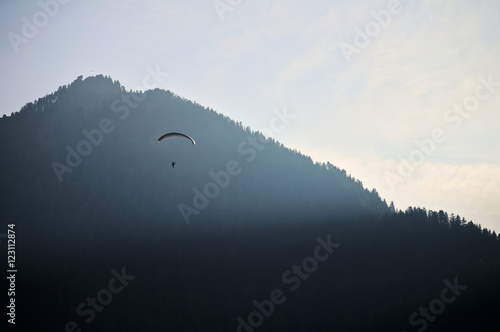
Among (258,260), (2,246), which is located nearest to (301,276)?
(258,260)

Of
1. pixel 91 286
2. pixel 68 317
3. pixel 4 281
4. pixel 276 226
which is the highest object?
pixel 276 226

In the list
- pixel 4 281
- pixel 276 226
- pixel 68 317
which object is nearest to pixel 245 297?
pixel 276 226

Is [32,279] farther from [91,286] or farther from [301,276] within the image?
[301,276]

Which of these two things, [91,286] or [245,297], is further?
[245,297]

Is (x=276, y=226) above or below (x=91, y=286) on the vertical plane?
above

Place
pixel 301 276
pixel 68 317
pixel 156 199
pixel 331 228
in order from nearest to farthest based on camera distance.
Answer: pixel 68 317 → pixel 301 276 → pixel 331 228 → pixel 156 199

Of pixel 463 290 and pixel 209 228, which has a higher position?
pixel 209 228

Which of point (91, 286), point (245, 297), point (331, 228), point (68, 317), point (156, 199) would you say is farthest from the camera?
point (156, 199)

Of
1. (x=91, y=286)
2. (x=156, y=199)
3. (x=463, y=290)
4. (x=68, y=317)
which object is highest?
(x=156, y=199)

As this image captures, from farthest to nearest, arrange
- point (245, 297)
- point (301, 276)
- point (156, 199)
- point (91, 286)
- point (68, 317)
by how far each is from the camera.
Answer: point (156, 199) < point (301, 276) < point (245, 297) < point (91, 286) < point (68, 317)

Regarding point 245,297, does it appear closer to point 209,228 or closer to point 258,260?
point 258,260
